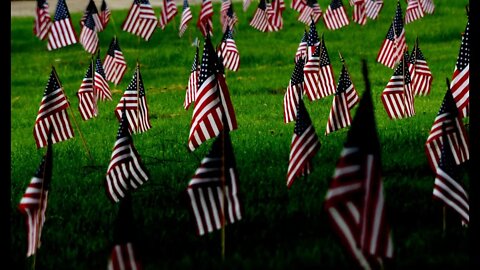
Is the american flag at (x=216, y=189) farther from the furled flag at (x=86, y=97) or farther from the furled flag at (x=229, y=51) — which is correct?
the furled flag at (x=229, y=51)

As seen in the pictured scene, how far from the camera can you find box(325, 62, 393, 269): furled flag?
5148mm

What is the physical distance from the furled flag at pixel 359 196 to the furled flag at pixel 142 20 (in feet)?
42.4

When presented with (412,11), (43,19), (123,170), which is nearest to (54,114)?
(123,170)

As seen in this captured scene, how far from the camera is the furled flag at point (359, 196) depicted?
16.9 feet

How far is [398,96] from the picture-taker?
11.6m

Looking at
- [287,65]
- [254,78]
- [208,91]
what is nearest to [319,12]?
[287,65]

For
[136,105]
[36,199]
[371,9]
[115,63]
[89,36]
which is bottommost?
[36,199]

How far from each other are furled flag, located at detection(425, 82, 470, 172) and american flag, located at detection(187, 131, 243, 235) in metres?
1.71

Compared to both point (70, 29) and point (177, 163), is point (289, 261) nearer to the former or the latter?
point (177, 163)

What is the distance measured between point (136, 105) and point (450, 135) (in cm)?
454

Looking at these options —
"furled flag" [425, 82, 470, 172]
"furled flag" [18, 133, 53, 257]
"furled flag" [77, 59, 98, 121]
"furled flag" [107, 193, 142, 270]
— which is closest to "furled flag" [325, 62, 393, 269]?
"furled flag" [107, 193, 142, 270]

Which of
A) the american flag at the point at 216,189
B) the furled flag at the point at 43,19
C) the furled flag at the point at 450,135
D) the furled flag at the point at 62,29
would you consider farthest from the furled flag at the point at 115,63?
the american flag at the point at 216,189

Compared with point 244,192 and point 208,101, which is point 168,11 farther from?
point 208,101

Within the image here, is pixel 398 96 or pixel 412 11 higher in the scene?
pixel 412 11
